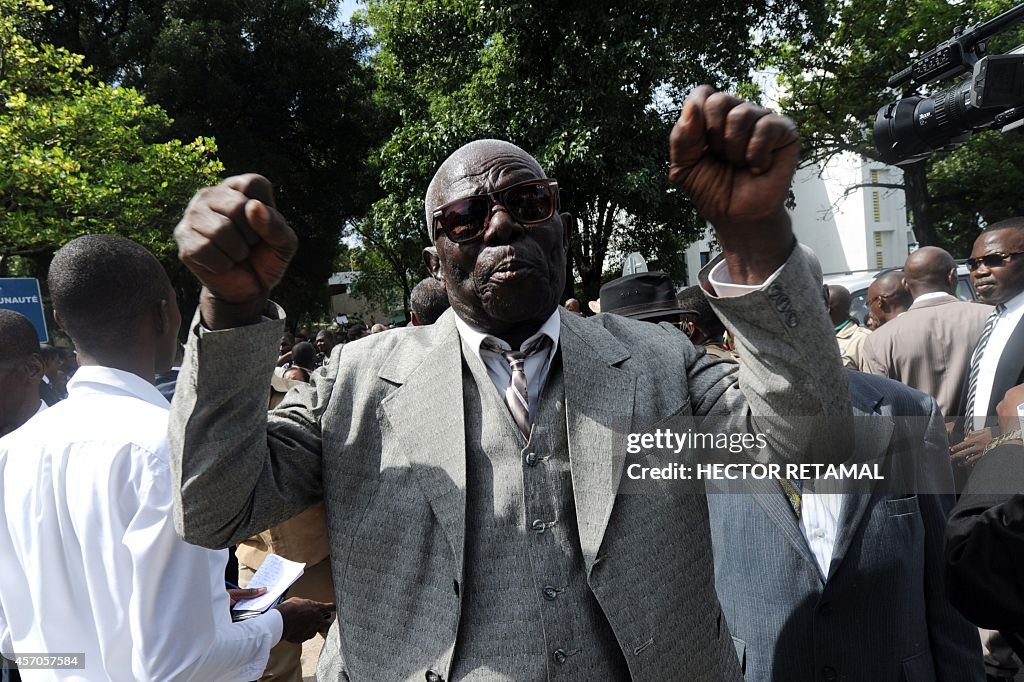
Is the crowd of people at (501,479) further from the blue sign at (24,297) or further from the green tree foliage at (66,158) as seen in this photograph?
the green tree foliage at (66,158)

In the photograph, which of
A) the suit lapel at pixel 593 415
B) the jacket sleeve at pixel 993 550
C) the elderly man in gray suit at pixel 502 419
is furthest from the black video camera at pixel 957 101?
the suit lapel at pixel 593 415

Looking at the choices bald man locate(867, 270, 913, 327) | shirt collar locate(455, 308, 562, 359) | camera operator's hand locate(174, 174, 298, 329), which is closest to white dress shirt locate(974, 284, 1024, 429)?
bald man locate(867, 270, 913, 327)

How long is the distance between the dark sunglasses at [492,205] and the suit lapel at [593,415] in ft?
0.98

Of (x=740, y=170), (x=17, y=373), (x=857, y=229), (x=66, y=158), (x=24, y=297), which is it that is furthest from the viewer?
(x=857, y=229)

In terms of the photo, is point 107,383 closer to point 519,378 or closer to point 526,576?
point 519,378

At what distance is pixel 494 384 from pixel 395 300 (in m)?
44.4

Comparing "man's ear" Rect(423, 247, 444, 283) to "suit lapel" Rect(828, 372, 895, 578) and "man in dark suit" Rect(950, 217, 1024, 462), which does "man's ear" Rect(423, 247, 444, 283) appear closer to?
"suit lapel" Rect(828, 372, 895, 578)

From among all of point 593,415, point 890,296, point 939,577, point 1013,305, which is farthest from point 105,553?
point 890,296

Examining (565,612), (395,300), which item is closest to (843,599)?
(565,612)

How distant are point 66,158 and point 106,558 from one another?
11.1 metres

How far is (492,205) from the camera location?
1.89 meters

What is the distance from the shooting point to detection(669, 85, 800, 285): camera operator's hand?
4.44 ft

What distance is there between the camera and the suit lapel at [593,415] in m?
1.69

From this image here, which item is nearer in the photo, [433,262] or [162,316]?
[433,262]
